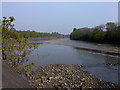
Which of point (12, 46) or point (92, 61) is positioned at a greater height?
point (12, 46)

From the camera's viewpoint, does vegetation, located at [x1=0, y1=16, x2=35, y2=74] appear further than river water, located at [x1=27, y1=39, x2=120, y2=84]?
No

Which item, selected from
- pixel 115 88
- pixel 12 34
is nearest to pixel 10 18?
pixel 12 34

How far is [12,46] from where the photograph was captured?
15.3 feet

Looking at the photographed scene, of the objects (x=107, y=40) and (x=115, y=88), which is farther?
(x=107, y=40)

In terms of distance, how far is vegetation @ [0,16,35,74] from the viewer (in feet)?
15.4

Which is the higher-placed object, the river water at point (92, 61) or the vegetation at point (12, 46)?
the vegetation at point (12, 46)

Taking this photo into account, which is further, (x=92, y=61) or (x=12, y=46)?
(x=92, y=61)

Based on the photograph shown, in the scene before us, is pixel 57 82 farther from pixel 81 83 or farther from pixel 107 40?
pixel 107 40

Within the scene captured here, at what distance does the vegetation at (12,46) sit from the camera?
15.4 feet

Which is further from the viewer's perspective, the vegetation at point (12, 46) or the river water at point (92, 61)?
the river water at point (92, 61)

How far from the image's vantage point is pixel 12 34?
5.09 meters

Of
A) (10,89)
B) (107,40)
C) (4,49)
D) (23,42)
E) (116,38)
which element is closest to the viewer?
(10,89)

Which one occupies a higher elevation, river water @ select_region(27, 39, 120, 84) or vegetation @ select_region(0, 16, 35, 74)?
vegetation @ select_region(0, 16, 35, 74)

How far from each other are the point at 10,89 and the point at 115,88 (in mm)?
5366
